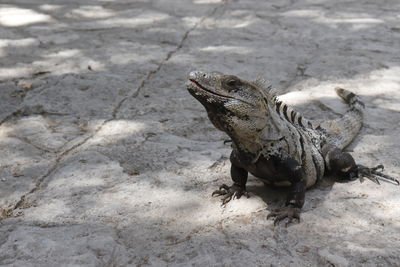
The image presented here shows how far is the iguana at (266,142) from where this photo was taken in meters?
3.29

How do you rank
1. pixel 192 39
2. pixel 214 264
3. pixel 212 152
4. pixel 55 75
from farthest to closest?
pixel 192 39, pixel 55 75, pixel 212 152, pixel 214 264

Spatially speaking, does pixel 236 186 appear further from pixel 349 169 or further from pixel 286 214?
pixel 349 169

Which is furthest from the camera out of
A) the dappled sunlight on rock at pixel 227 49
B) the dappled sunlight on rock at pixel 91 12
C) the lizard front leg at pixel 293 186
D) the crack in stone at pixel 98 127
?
the dappled sunlight on rock at pixel 91 12

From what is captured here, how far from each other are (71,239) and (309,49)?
431 centimetres

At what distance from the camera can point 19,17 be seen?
7664 millimetres

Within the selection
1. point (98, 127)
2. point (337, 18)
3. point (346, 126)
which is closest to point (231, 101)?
point (346, 126)

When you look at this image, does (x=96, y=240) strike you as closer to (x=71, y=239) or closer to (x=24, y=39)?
(x=71, y=239)

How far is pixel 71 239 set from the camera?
3.26m

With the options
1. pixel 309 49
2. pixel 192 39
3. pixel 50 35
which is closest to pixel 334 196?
pixel 309 49

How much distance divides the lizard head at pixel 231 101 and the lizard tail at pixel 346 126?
1.04 m

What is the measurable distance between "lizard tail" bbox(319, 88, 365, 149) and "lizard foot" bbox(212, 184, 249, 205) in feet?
2.92

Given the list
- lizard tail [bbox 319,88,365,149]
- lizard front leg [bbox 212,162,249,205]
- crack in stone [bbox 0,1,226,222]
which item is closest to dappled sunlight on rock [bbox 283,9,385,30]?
crack in stone [bbox 0,1,226,222]

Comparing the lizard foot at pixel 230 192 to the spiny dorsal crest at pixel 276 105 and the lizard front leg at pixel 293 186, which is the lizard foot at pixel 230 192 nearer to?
the lizard front leg at pixel 293 186

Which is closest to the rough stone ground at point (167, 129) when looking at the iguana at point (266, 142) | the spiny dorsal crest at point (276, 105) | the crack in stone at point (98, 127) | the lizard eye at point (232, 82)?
the crack in stone at point (98, 127)
